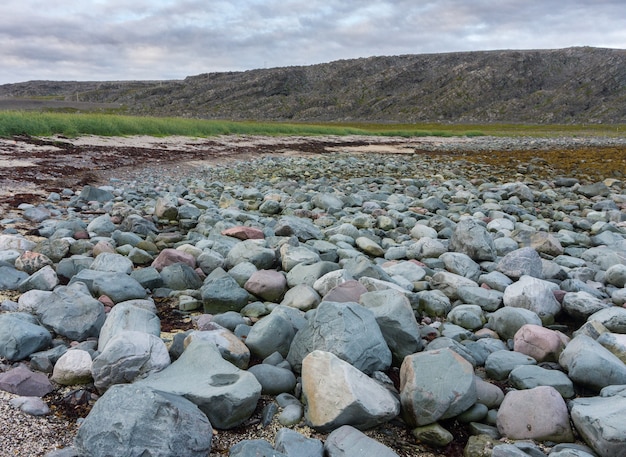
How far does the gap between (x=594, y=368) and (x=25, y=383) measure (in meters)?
2.61

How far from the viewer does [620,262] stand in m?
4.52

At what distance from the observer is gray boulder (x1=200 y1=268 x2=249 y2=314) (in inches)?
129

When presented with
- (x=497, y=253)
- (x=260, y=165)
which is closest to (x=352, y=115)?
(x=260, y=165)

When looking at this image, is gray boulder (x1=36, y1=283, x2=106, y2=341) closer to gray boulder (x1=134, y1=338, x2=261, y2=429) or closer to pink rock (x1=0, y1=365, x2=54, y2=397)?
pink rock (x1=0, y1=365, x2=54, y2=397)

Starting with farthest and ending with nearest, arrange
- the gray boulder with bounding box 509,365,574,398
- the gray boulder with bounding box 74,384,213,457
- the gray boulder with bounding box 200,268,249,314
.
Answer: the gray boulder with bounding box 200,268,249,314
the gray boulder with bounding box 509,365,574,398
the gray boulder with bounding box 74,384,213,457

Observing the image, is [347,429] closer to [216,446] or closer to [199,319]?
[216,446]

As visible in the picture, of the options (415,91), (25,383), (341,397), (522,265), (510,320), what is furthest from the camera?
(415,91)

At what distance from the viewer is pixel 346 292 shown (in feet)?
10.2

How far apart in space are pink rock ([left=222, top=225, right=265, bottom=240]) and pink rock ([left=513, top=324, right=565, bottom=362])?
2.81 metres

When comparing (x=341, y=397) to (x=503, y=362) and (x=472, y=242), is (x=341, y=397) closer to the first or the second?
(x=503, y=362)

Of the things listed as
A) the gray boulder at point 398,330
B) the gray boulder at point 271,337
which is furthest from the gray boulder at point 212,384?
the gray boulder at point 398,330

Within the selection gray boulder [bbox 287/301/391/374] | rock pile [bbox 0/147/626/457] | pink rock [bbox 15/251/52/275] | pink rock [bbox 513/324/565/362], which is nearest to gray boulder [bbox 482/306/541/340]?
rock pile [bbox 0/147/626/457]

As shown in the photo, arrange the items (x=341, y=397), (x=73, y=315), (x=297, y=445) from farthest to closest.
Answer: (x=73, y=315) → (x=341, y=397) → (x=297, y=445)

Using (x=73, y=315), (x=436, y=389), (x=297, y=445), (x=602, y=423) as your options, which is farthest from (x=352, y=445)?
(x=73, y=315)
